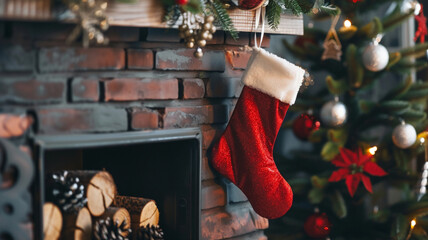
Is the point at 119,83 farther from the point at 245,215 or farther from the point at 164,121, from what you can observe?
the point at 245,215

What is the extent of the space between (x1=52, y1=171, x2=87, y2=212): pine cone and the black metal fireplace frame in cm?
15

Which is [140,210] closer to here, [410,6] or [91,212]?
[91,212]

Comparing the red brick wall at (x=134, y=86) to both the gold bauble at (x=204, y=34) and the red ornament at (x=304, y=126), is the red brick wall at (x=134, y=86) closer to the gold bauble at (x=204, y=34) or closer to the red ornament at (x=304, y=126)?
the gold bauble at (x=204, y=34)

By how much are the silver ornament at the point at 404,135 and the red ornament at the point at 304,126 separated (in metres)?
0.38

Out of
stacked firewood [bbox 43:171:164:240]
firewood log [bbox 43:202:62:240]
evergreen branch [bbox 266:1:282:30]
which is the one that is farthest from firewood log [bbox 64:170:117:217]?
evergreen branch [bbox 266:1:282:30]

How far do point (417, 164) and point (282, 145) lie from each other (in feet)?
2.61

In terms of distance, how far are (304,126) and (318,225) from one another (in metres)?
0.50

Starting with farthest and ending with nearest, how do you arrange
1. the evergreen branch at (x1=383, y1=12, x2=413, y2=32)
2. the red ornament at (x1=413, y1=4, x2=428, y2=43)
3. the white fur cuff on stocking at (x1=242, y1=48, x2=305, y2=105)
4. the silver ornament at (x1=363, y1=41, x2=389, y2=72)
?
the red ornament at (x1=413, y1=4, x2=428, y2=43) < the evergreen branch at (x1=383, y1=12, x2=413, y2=32) < the silver ornament at (x1=363, y1=41, x2=389, y2=72) < the white fur cuff on stocking at (x1=242, y1=48, x2=305, y2=105)

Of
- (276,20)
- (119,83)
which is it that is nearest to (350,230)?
(276,20)

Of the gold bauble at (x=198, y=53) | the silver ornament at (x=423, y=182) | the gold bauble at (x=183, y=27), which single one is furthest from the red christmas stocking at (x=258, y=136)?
the silver ornament at (x=423, y=182)

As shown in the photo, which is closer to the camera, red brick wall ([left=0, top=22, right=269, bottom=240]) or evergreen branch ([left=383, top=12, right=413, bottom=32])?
red brick wall ([left=0, top=22, right=269, bottom=240])

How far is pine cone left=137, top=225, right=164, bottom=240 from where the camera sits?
5.42 ft

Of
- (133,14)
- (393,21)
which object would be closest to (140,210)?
(133,14)

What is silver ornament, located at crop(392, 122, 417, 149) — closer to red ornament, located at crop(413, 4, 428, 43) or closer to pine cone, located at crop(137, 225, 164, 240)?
red ornament, located at crop(413, 4, 428, 43)
